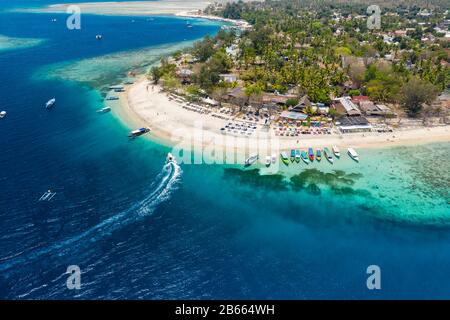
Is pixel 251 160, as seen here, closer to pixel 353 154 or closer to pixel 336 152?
pixel 336 152

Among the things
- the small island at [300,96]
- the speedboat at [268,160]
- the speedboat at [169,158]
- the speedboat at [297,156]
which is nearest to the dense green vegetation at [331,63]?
the small island at [300,96]

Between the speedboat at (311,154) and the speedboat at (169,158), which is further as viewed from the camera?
the speedboat at (311,154)

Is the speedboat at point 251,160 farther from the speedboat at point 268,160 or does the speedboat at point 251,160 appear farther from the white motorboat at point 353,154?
the white motorboat at point 353,154

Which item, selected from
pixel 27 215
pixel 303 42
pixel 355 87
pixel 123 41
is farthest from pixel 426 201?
pixel 123 41

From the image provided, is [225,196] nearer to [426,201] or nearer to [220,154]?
[220,154]

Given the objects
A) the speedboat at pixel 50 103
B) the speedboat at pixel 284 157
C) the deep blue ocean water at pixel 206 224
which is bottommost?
the deep blue ocean water at pixel 206 224
